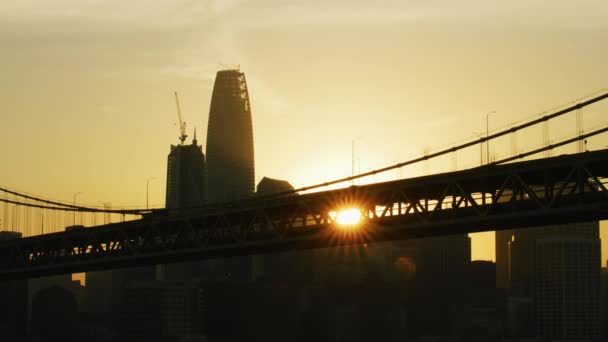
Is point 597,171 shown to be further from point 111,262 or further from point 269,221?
point 111,262

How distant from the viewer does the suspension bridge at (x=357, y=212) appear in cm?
10169

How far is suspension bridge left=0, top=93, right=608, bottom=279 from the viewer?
102 m

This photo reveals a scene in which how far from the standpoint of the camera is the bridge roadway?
101938 mm

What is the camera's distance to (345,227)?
12331 cm

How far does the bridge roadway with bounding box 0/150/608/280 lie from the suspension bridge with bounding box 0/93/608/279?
10cm

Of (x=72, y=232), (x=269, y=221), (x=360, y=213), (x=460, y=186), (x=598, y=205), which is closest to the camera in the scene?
(x=598, y=205)

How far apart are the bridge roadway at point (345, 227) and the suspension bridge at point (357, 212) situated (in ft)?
0.31

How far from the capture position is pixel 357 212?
399 ft

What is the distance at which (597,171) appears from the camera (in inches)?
3971

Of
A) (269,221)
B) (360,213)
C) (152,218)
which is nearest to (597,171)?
(360,213)

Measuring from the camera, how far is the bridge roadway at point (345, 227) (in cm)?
10194

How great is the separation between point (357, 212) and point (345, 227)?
2.32 meters

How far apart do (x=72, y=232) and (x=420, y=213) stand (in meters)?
57.5

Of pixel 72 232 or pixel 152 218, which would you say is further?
pixel 72 232
